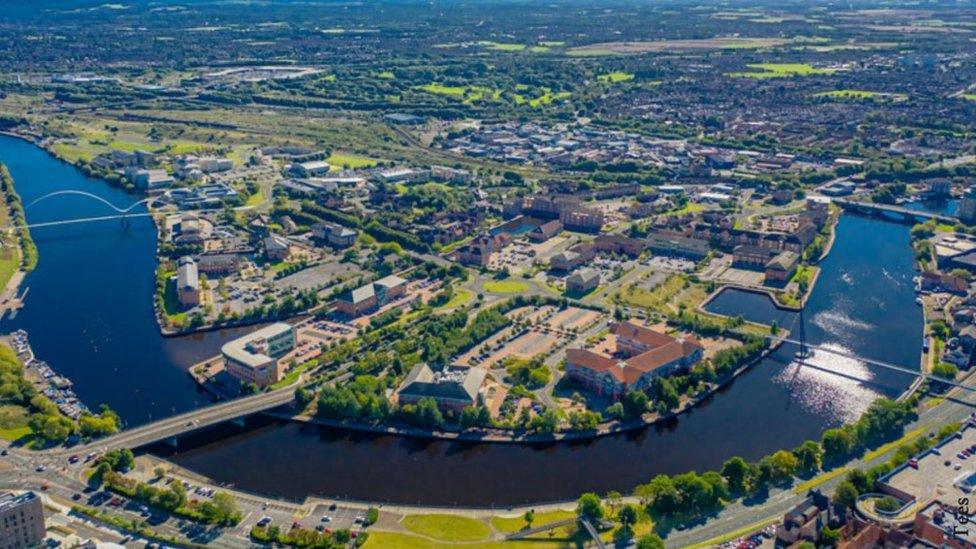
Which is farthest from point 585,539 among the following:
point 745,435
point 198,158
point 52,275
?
point 198,158

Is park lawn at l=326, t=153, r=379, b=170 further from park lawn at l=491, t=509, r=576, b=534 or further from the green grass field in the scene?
park lawn at l=491, t=509, r=576, b=534

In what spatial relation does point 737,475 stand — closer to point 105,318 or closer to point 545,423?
point 545,423

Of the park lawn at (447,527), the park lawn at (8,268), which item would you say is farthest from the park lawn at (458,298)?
the park lawn at (8,268)

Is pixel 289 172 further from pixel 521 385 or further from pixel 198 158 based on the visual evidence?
pixel 521 385

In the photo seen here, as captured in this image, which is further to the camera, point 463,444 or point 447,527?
point 463,444

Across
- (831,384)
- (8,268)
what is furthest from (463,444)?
(8,268)

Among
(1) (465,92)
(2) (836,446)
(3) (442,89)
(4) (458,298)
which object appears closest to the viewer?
(2) (836,446)

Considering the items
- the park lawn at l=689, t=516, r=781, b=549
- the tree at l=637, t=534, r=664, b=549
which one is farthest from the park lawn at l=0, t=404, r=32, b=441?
the park lawn at l=689, t=516, r=781, b=549
